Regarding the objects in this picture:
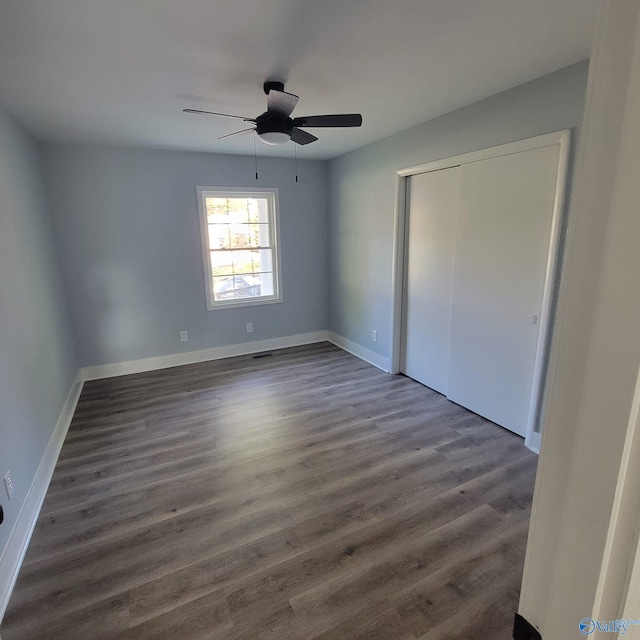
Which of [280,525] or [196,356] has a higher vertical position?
[196,356]

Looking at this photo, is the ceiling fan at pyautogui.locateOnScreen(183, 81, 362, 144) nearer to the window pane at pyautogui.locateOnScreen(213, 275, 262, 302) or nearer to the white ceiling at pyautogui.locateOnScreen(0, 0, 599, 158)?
the white ceiling at pyautogui.locateOnScreen(0, 0, 599, 158)

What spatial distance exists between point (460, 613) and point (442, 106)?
127 inches

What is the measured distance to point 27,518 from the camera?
6.63 ft

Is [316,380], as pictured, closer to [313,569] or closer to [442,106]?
[313,569]

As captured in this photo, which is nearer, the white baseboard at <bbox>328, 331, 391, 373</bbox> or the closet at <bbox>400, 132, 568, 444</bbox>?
the closet at <bbox>400, 132, 568, 444</bbox>

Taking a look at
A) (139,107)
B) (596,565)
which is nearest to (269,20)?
(139,107)

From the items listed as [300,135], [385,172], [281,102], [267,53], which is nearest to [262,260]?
[385,172]

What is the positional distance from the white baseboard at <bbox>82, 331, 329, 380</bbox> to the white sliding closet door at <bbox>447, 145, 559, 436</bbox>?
2.46 meters

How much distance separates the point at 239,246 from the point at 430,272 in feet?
8.10

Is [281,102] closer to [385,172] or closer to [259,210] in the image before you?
[385,172]

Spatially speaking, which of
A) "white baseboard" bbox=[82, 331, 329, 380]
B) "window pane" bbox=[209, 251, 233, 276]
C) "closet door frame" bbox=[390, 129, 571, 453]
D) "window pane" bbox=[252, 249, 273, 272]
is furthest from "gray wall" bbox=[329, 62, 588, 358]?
"window pane" bbox=[209, 251, 233, 276]

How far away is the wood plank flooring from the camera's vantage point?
1.58 m

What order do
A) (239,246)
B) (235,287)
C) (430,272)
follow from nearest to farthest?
(430,272), (239,246), (235,287)

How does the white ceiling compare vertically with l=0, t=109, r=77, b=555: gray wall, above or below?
above
